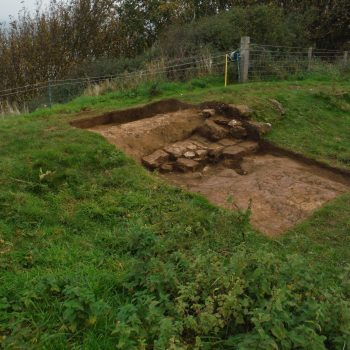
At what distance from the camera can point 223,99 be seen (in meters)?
9.25

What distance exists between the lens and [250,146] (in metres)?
8.03

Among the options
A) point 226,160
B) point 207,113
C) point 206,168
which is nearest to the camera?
point 206,168

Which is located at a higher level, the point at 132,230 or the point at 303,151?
the point at 132,230

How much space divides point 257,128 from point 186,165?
2.03 m

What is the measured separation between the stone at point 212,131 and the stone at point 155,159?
4.31ft

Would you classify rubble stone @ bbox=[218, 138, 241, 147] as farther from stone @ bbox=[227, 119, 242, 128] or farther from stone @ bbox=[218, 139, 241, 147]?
stone @ bbox=[227, 119, 242, 128]

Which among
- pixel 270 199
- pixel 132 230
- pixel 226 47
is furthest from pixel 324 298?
pixel 226 47

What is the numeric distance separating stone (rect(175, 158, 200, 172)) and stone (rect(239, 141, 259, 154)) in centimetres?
120

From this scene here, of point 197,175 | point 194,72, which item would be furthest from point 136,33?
point 197,175

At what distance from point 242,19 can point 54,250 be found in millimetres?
12681

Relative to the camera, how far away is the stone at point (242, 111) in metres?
8.70

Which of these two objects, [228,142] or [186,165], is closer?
[186,165]

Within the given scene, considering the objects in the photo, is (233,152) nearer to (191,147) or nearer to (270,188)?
(191,147)

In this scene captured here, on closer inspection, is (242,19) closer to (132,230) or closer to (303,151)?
(303,151)
